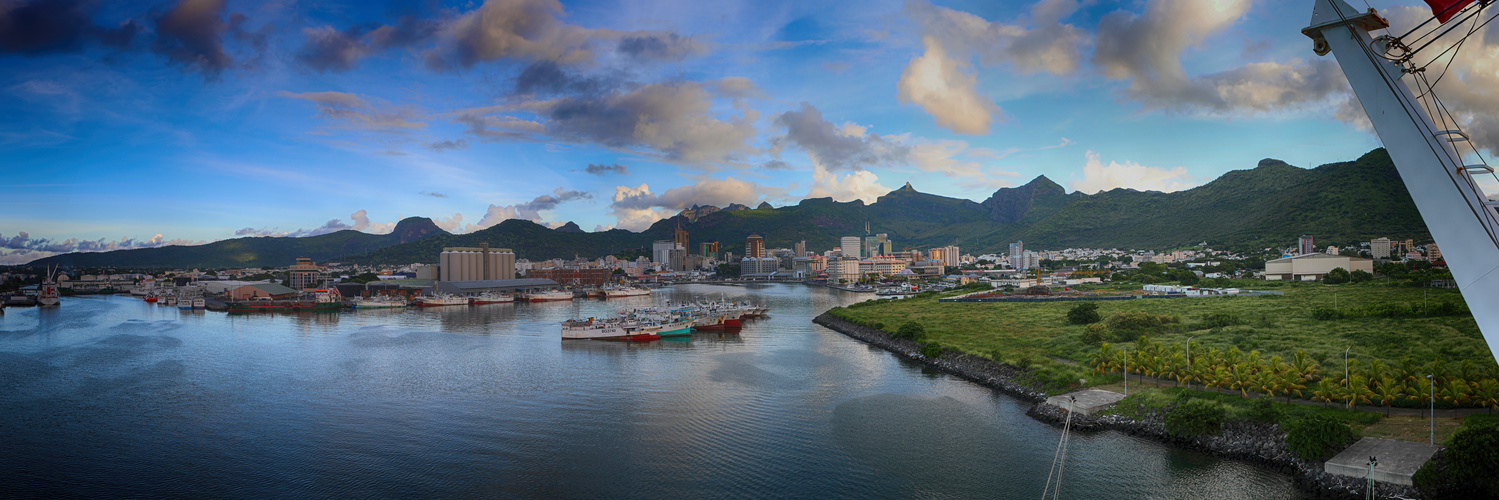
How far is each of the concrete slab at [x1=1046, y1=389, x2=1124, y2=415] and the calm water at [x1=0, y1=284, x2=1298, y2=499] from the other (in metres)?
0.76

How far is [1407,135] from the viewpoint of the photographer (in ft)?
11.1

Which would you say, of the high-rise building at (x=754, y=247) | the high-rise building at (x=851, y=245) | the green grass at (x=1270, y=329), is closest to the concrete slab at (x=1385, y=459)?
the green grass at (x=1270, y=329)

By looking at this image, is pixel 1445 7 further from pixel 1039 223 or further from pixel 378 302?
pixel 1039 223

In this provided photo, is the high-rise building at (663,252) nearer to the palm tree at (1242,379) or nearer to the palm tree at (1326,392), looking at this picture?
the palm tree at (1242,379)

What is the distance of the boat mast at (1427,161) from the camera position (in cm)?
295

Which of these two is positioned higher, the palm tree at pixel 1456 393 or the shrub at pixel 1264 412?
the palm tree at pixel 1456 393

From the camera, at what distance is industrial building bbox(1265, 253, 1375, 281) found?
23.8 metres

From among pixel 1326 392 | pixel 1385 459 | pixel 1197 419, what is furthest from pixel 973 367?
pixel 1385 459

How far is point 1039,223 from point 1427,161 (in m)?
120

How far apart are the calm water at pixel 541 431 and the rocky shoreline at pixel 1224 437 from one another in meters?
0.36

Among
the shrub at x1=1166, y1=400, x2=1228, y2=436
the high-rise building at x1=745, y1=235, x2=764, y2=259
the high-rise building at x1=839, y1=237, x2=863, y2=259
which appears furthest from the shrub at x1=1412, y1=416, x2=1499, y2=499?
the high-rise building at x1=839, y1=237, x2=863, y2=259

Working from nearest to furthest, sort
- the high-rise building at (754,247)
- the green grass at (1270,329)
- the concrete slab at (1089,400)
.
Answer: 1. the concrete slab at (1089,400)
2. the green grass at (1270,329)
3. the high-rise building at (754,247)

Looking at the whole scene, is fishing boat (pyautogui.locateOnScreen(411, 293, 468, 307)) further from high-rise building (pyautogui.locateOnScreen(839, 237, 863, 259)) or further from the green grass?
high-rise building (pyautogui.locateOnScreen(839, 237, 863, 259))

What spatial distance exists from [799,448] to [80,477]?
1073 centimetres
